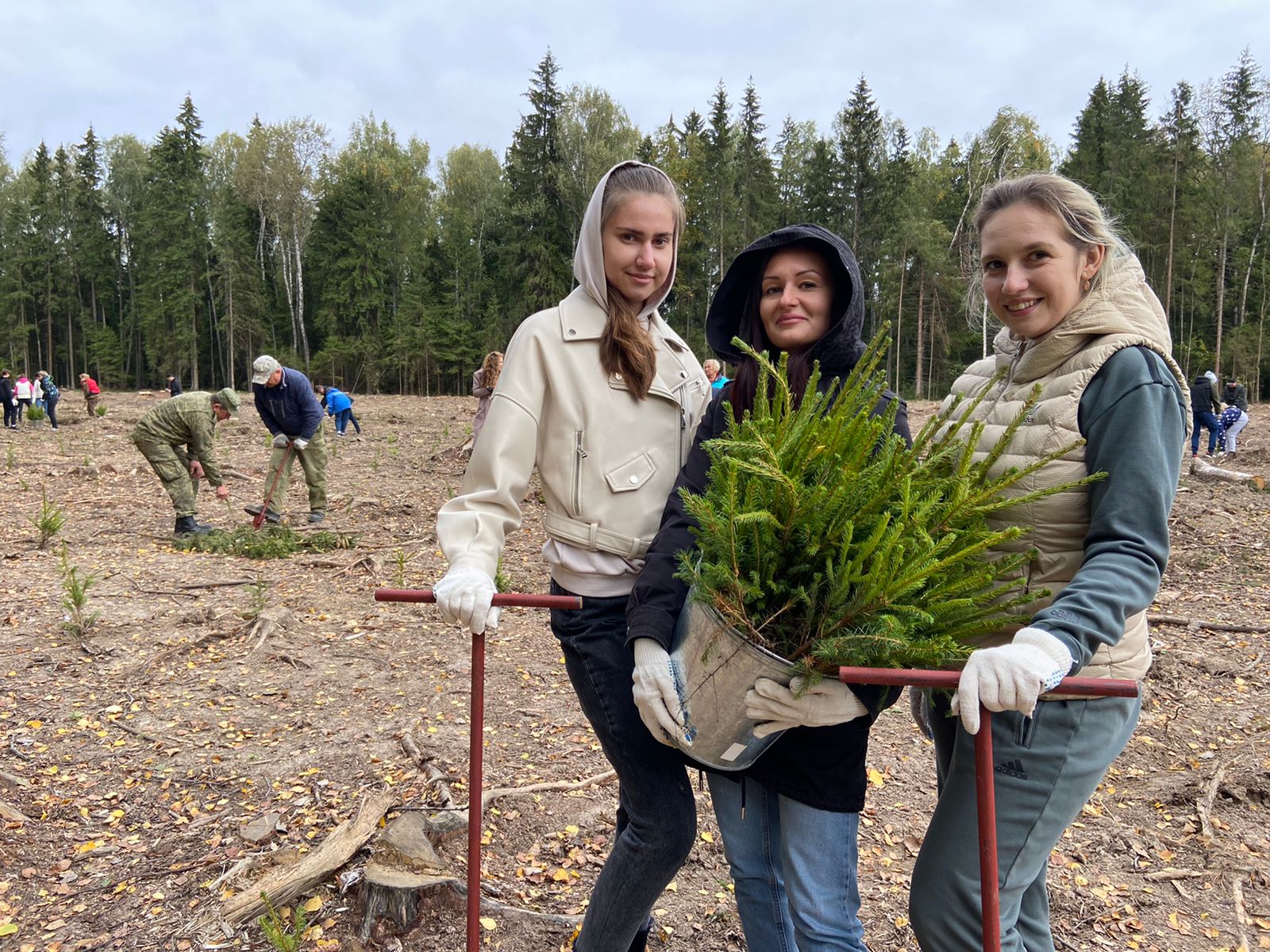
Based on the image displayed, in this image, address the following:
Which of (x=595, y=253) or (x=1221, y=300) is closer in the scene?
(x=595, y=253)

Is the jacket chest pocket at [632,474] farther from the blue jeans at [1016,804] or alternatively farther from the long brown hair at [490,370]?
the long brown hair at [490,370]

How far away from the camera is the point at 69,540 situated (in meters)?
7.50

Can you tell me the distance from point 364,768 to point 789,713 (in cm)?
269

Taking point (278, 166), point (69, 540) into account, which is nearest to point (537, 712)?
point (69, 540)

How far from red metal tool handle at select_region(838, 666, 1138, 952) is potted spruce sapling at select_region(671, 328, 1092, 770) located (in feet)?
0.16

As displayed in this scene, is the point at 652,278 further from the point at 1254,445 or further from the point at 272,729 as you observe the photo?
the point at 1254,445

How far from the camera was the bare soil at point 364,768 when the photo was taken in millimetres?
2650

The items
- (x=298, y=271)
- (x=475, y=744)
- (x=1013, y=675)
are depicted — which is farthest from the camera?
(x=298, y=271)

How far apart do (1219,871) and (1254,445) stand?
1452cm

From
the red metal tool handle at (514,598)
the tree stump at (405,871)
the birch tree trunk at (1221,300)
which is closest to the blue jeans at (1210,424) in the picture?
the tree stump at (405,871)

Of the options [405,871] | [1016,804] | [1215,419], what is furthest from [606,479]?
[1215,419]

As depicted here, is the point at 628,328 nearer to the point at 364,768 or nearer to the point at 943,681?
the point at 943,681

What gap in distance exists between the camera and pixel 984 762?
128 centimetres

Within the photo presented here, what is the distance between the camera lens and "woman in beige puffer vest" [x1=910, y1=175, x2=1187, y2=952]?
1294 millimetres
